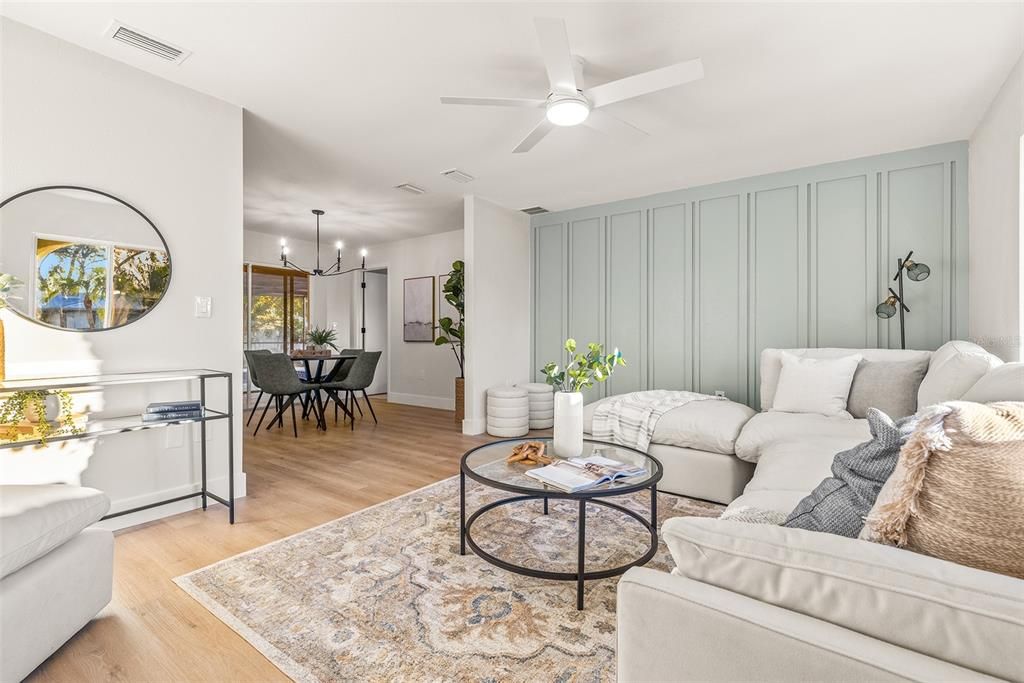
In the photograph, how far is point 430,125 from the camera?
3225 mm

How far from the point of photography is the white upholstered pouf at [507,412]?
4.78m

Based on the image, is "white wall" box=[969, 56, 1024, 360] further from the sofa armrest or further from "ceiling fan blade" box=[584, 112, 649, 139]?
the sofa armrest

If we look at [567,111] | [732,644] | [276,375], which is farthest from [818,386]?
[276,375]

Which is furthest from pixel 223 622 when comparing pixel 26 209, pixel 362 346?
pixel 362 346

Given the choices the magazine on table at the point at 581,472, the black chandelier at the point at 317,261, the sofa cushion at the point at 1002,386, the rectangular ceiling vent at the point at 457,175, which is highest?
the rectangular ceiling vent at the point at 457,175

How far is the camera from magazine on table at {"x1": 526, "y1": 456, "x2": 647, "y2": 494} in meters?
1.85

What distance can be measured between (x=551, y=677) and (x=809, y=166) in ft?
14.1

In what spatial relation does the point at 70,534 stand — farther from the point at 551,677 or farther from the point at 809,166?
the point at 809,166

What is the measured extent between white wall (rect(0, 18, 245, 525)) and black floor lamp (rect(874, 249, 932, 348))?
454 cm

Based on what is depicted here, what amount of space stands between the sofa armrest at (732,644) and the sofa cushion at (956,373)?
72.5 inches

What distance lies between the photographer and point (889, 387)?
3.02 metres

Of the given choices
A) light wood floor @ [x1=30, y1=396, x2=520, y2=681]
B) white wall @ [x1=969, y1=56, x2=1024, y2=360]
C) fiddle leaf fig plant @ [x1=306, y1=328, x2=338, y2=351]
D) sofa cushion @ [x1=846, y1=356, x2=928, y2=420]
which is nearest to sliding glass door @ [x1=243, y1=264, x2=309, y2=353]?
fiddle leaf fig plant @ [x1=306, y1=328, x2=338, y2=351]

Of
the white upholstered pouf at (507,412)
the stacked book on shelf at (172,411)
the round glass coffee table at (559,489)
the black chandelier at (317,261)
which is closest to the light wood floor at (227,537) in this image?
the white upholstered pouf at (507,412)

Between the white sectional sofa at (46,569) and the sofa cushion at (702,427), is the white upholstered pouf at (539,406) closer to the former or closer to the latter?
the sofa cushion at (702,427)
